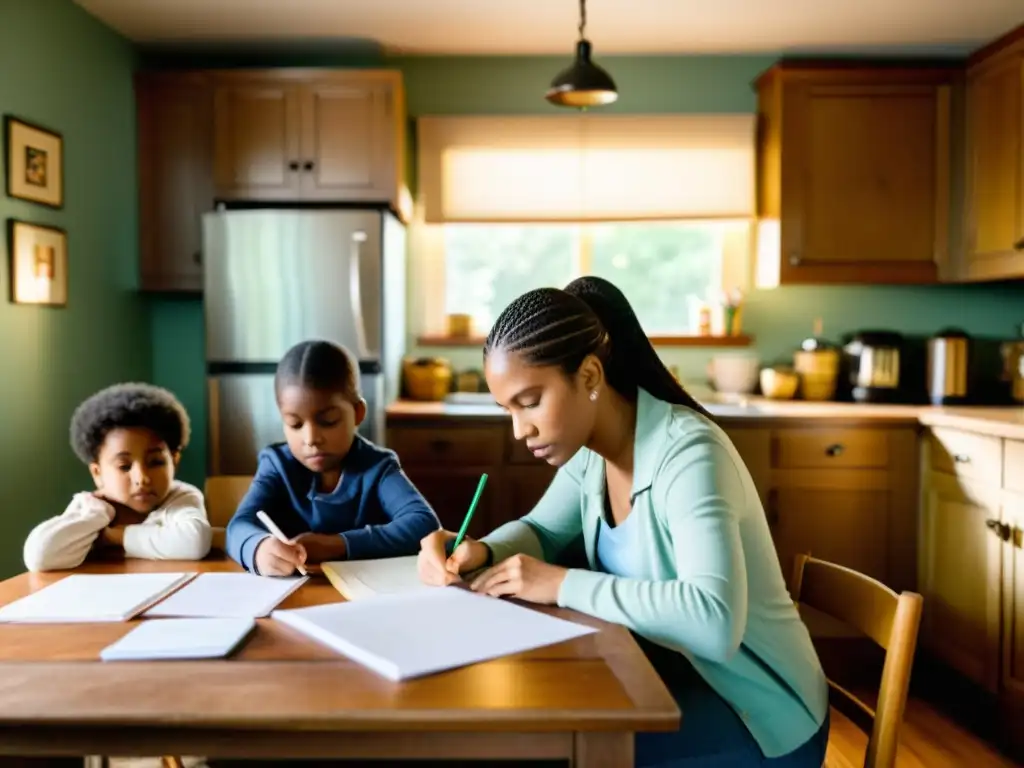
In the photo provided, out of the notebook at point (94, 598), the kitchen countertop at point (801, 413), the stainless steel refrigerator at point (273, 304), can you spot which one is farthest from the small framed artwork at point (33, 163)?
the notebook at point (94, 598)

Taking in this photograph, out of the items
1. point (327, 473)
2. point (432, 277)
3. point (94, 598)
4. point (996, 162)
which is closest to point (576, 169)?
point (432, 277)

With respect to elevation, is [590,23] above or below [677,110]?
above

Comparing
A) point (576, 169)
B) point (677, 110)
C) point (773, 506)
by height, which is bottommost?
point (773, 506)

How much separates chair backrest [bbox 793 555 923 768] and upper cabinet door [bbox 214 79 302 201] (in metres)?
2.60

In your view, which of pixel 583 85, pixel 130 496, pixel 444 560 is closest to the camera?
pixel 444 560

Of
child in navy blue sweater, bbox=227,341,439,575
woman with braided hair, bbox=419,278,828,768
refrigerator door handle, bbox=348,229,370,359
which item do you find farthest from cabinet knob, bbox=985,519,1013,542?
refrigerator door handle, bbox=348,229,370,359

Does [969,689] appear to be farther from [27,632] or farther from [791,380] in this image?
[27,632]

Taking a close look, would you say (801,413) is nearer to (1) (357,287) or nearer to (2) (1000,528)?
(2) (1000,528)

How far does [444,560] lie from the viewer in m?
1.29

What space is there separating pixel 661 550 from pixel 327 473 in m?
0.74

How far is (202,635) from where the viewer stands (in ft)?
3.43

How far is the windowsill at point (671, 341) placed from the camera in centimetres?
377

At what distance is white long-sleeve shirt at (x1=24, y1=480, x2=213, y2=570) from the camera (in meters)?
1.47

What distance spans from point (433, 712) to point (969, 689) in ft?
8.44
